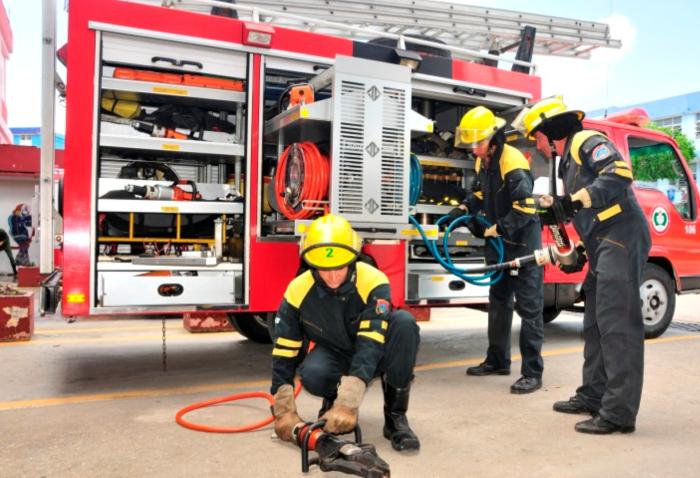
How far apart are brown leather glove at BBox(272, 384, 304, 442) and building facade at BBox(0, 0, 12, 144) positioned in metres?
18.3

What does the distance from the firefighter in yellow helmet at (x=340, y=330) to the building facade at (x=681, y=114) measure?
35.9 meters

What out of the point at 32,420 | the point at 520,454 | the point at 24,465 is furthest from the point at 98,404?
the point at 520,454

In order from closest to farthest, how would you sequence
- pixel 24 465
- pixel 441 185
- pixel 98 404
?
pixel 24 465 → pixel 98 404 → pixel 441 185

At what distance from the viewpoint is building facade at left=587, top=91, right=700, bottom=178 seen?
119ft

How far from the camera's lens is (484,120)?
479 centimetres

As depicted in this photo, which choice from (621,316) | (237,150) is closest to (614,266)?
(621,316)

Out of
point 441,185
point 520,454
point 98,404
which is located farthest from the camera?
point 441,185

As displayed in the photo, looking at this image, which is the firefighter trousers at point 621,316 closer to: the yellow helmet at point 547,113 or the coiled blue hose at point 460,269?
the yellow helmet at point 547,113

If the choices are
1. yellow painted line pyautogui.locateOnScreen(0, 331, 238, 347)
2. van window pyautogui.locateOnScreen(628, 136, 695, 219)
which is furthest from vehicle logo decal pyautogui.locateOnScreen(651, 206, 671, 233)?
yellow painted line pyautogui.locateOnScreen(0, 331, 238, 347)

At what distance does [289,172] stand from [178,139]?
875mm

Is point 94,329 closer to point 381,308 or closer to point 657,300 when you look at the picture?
point 381,308

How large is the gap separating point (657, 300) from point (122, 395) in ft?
17.7

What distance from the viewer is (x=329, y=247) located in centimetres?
299

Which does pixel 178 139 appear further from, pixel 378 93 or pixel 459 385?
pixel 459 385
